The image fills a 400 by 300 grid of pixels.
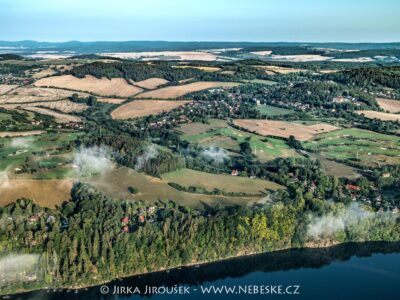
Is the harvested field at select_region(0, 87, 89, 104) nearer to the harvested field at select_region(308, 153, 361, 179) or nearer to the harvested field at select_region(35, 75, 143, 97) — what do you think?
the harvested field at select_region(35, 75, 143, 97)

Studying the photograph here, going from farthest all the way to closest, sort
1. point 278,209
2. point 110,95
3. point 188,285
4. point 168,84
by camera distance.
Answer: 1. point 168,84
2. point 110,95
3. point 278,209
4. point 188,285

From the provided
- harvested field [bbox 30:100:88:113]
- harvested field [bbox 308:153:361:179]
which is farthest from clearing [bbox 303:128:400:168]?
harvested field [bbox 30:100:88:113]

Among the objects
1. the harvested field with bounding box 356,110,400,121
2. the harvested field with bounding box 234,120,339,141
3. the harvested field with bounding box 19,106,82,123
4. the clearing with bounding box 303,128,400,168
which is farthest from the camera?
the harvested field with bounding box 356,110,400,121

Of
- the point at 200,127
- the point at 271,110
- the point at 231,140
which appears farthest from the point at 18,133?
the point at 271,110

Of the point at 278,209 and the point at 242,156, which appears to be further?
the point at 242,156

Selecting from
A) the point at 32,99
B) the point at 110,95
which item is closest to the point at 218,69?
the point at 110,95

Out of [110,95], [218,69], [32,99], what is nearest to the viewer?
[32,99]

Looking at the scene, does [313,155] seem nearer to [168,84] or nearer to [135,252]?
[135,252]
